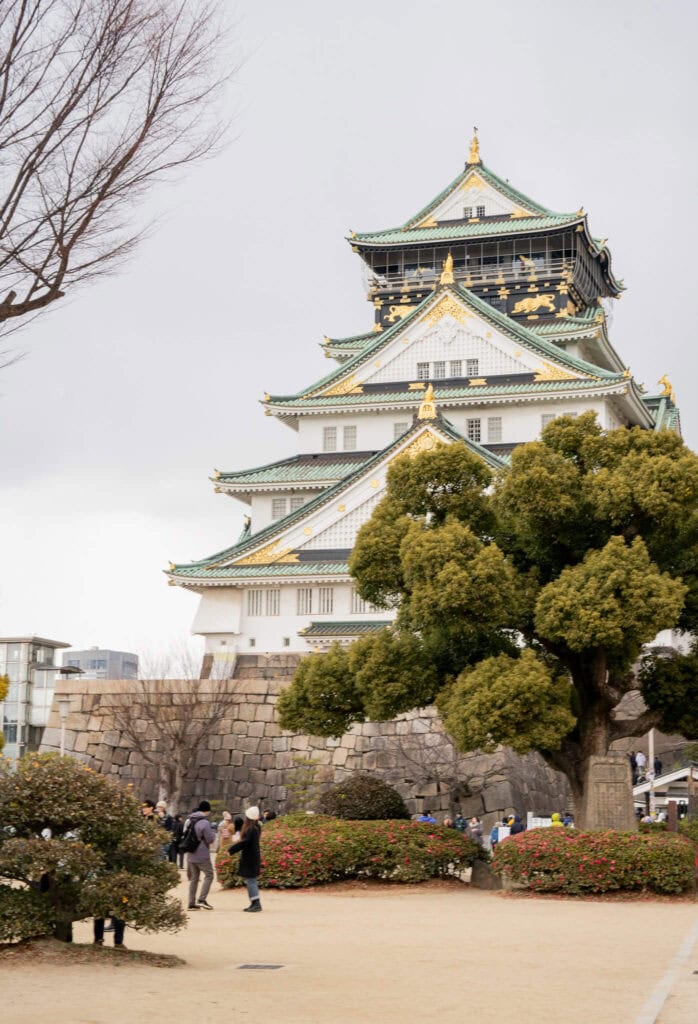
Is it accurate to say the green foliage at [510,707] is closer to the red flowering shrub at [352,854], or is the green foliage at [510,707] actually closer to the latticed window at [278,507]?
the red flowering shrub at [352,854]

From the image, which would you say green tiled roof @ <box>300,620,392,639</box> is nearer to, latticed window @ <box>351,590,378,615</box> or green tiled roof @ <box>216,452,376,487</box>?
latticed window @ <box>351,590,378,615</box>

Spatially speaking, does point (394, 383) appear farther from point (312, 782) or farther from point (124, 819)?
point (124, 819)

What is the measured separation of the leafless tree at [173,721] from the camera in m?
40.7

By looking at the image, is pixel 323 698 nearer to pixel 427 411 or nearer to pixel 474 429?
pixel 427 411

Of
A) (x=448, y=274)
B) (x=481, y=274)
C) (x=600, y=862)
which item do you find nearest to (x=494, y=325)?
(x=448, y=274)

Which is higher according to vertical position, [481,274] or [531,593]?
[481,274]

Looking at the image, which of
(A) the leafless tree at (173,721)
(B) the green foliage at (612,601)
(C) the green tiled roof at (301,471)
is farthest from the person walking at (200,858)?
(C) the green tiled roof at (301,471)

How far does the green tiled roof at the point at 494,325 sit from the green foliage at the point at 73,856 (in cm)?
3645

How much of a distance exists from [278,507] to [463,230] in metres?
14.7

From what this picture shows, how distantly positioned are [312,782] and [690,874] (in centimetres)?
1818

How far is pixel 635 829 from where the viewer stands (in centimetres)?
2377

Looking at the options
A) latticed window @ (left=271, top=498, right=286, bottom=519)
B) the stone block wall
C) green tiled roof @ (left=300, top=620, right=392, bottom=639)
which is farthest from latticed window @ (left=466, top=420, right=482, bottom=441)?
the stone block wall

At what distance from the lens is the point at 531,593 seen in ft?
81.0

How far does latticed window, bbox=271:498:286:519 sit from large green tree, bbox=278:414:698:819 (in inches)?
949
